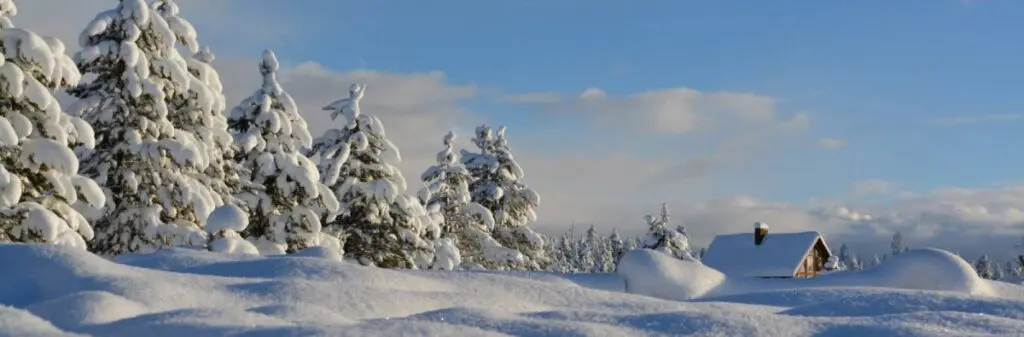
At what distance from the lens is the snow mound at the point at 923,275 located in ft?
32.6

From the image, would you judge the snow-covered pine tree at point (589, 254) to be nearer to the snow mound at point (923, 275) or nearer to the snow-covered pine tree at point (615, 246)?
the snow-covered pine tree at point (615, 246)

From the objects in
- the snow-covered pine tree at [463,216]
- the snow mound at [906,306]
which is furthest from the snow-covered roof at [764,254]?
the snow mound at [906,306]

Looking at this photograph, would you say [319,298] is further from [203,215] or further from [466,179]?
[466,179]

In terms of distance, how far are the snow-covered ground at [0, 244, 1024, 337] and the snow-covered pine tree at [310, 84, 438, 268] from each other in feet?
54.9

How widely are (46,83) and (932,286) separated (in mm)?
14802

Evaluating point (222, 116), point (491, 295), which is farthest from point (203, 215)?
point (491, 295)

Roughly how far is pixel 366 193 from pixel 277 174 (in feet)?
9.20

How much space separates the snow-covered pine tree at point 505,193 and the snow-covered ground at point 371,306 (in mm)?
26374

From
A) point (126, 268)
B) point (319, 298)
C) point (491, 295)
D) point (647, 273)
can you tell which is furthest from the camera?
point (647, 273)

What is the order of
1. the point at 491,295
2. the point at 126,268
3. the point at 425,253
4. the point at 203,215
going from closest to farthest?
the point at 126,268 → the point at 491,295 → the point at 203,215 → the point at 425,253

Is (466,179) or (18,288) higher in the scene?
(466,179)

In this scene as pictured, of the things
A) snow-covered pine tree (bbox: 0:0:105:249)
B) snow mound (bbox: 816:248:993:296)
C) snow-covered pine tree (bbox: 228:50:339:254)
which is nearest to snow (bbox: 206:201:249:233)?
snow-covered pine tree (bbox: 0:0:105:249)

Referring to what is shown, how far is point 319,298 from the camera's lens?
19.0ft

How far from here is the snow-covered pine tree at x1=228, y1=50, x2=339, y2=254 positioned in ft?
75.8
